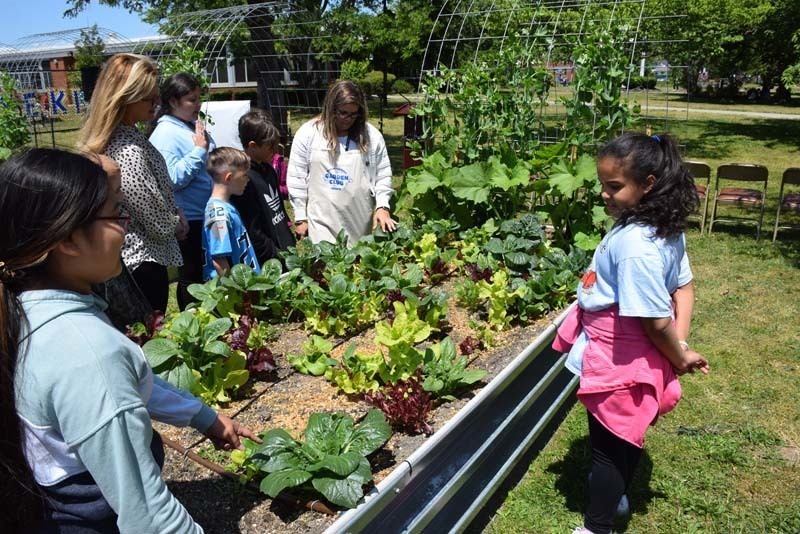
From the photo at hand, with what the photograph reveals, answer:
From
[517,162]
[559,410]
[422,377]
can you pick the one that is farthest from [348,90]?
[559,410]

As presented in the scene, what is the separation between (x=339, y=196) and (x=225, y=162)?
1.14 meters

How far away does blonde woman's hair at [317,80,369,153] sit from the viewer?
4.31 meters

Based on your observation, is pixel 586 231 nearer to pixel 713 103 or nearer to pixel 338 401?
pixel 338 401

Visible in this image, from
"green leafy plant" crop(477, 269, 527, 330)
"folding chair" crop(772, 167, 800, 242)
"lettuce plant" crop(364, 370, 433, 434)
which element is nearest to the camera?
"lettuce plant" crop(364, 370, 433, 434)

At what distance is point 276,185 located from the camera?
14.6 ft

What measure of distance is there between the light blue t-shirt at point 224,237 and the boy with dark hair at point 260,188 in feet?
0.82

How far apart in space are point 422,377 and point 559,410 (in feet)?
4.43

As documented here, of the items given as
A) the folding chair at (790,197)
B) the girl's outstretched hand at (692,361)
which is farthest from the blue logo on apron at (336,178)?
the folding chair at (790,197)

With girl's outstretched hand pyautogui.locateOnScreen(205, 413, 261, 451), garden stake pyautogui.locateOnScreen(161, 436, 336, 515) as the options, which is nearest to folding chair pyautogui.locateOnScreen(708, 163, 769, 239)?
garden stake pyautogui.locateOnScreen(161, 436, 336, 515)

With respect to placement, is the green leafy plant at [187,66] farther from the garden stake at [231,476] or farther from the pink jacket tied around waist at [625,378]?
the pink jacket tied around waist at [625,378]

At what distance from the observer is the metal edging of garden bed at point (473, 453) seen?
2303mm

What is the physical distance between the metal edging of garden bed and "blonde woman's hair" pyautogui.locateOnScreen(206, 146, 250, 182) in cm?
187

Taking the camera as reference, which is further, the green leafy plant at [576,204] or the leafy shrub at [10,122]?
the leafy shrub at [10,122]

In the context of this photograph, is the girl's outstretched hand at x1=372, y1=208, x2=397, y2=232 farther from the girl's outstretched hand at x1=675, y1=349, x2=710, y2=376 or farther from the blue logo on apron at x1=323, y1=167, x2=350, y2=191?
the girl's outstretched hand at x1=675, y1=349, x2=710, y2=376
